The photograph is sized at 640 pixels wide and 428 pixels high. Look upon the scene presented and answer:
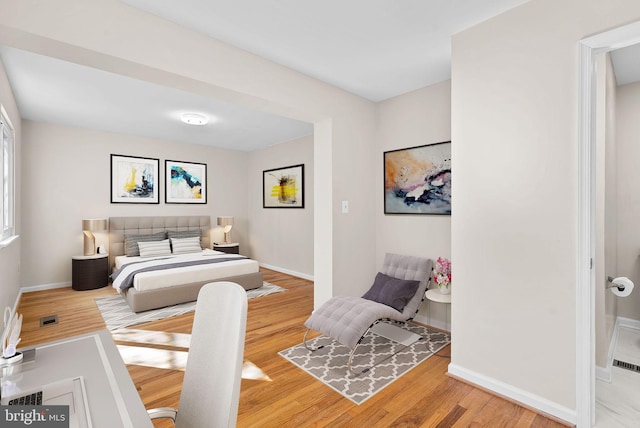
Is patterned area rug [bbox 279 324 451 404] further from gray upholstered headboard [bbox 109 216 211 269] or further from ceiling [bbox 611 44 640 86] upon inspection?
gray upholstered headboard [bbox 109 216 211 269]

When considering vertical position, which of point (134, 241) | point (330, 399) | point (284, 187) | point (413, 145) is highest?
point (413, 145)

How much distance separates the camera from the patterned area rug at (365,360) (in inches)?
90.5

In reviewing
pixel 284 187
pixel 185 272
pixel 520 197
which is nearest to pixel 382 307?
pixel 520 197

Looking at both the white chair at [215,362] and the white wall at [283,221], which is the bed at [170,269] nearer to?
the white wall at [283,221]

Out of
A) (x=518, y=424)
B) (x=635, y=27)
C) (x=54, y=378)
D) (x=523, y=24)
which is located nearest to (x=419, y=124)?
(x=523, y=24)

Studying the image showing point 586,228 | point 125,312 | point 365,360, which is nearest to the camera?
point 586,228

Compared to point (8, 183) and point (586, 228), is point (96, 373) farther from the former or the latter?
point (8, 183)

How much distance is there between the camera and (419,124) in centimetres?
345

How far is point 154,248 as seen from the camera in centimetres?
543

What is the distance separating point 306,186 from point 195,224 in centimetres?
254

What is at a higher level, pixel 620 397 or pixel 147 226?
pixel 147 226

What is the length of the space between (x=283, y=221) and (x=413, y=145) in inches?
135

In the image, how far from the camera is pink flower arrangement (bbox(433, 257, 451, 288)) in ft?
9.69

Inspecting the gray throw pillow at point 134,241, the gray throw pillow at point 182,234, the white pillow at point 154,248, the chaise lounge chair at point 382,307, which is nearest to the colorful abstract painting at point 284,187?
the gray throw pillow at point 182,234
